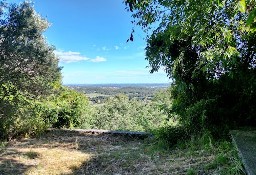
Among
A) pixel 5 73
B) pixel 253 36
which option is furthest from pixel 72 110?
pixel 253 36

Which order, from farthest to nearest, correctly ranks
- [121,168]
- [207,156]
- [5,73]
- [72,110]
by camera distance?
[72,110]
[5,73]
[121,168]
[207,156]

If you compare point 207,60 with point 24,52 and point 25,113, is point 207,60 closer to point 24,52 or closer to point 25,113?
point 24,52

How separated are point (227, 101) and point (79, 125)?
255 inches

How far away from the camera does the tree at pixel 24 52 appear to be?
24.9 ft

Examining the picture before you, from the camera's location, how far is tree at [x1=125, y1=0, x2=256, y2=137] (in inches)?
215

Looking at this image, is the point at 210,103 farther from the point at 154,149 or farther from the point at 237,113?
the point at 154,149

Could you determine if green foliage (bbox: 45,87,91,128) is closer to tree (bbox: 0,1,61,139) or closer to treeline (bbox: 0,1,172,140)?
treeline (bbox: 0,1,172,140)

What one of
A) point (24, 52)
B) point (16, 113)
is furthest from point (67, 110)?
point (24, 52)

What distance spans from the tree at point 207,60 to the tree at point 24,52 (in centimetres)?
286

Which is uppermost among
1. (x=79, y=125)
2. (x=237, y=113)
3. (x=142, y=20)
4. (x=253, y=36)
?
(x=142, y=20)

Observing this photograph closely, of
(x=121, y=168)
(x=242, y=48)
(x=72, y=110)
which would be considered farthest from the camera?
(x=72, y=110)

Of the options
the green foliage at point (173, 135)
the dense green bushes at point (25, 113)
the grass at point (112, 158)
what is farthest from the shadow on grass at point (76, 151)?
the green foliage at point (173, 135)

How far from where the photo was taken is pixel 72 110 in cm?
1125

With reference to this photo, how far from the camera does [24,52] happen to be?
306 inches
